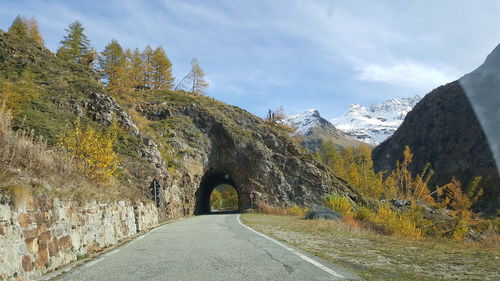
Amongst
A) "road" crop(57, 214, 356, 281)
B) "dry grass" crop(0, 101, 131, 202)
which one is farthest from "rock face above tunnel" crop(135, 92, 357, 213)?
"road" crop(57, 214, 356, 281)

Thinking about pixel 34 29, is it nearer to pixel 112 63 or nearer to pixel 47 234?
pixel 112 63

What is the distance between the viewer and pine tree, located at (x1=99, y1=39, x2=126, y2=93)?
55703 millimetres

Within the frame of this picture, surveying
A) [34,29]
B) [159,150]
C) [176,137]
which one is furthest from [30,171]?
[34,29]

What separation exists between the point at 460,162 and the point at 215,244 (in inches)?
3649

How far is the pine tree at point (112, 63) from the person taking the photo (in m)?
55.7

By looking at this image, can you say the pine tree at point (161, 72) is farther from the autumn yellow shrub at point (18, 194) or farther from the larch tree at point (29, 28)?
the autumn yellow shrub at point (18, 194)

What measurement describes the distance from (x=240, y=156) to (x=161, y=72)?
30.2 meters

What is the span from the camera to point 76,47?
198 ft

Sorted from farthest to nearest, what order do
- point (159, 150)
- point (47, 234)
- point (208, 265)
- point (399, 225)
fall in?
1. point (159, 150)
2. point (399, 225)
3. point (208, 265)
4. point (47, 234)

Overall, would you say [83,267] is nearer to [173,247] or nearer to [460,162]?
[173,247]

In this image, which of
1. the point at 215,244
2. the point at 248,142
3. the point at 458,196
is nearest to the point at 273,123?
the point at 248,142

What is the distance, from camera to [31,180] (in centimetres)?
718

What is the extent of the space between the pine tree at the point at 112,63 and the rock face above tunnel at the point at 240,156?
28.6 ft

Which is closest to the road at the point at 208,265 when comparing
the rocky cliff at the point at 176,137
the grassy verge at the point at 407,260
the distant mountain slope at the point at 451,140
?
the grassy verge at the point at 407,260
